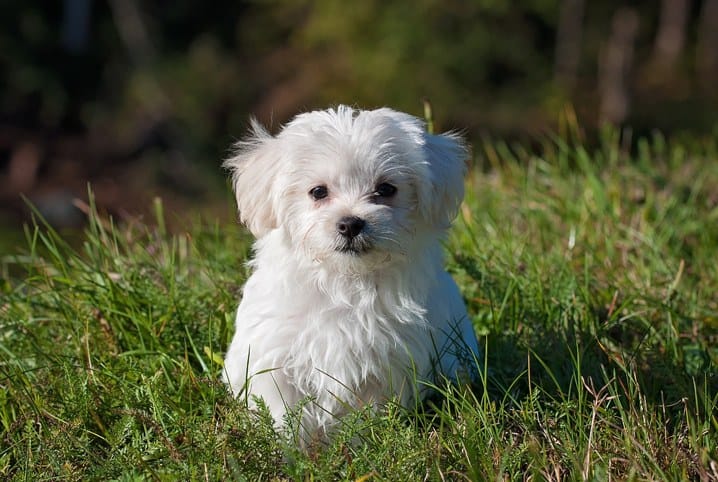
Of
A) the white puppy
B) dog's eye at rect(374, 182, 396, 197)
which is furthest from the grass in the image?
dog's eye at rect(374, 182, 396, 197)

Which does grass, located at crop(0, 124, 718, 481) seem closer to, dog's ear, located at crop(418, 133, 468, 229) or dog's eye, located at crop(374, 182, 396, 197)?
dog's ear, located at crop(418, 133, 468, 229)

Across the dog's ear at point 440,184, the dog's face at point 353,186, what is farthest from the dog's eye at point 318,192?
the dog's ear at point 440,184

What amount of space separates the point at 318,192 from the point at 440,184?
1.57ft

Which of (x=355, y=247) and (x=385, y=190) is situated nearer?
(x=355, y=247)

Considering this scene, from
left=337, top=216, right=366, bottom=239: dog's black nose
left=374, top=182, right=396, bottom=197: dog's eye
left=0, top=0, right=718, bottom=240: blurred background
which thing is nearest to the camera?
left=337, top=216, right=366, bottom=239: dog's black nose

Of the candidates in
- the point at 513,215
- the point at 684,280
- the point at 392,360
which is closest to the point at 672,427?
the point at 392,360

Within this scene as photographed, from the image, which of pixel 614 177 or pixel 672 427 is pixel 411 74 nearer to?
pixel 614 177

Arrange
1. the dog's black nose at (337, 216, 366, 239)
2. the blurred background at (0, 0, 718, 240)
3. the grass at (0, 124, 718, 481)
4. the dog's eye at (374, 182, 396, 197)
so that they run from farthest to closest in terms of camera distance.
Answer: the blurred background at (0, 0, 718, 240) < the dog's eye at (374, 182, 396, 197) < the dog's black nose at (337, 216, 366, 239) < the grass at (0, 124, 718, 481)

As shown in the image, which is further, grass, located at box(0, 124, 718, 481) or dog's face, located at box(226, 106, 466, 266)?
dog's face, located at box(226, 106, 466, 266)

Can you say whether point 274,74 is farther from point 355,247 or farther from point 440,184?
point 355,247

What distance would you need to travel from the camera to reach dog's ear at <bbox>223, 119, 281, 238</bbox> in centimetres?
351

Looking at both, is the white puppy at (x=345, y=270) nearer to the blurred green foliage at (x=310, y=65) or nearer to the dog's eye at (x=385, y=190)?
the dog's eye at (x=385, y=190)

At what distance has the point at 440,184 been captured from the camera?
11.5ft

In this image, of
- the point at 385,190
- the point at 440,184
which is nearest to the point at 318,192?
the point at 385,190
